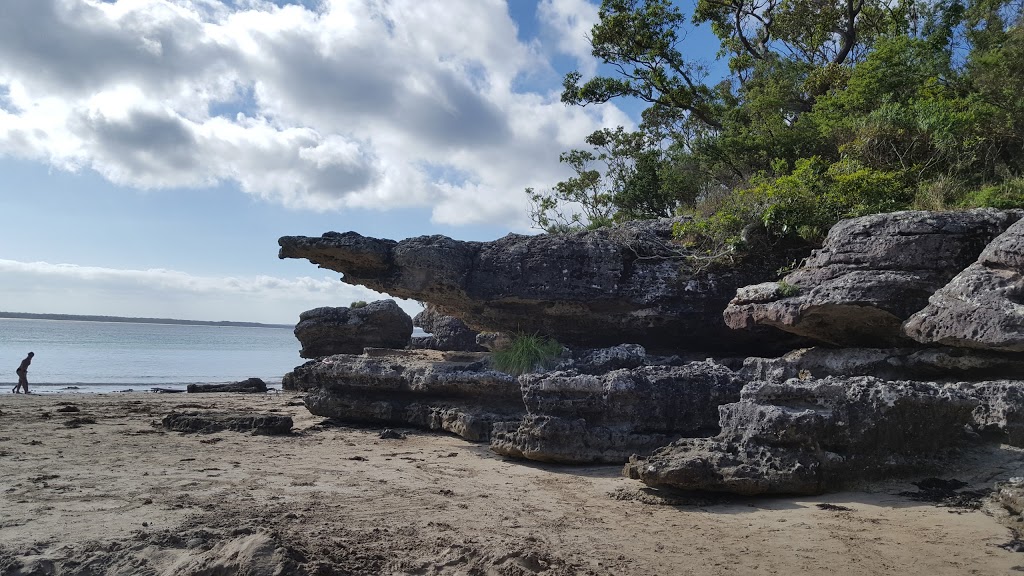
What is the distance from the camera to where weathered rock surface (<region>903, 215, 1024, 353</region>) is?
6594 millimetres

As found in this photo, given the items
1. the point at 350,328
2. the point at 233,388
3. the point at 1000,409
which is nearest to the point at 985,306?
the point at 1000,409

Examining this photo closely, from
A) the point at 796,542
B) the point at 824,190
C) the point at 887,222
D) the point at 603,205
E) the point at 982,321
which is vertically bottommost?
the point at 796,542

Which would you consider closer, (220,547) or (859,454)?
(220,547)

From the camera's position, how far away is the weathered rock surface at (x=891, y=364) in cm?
709

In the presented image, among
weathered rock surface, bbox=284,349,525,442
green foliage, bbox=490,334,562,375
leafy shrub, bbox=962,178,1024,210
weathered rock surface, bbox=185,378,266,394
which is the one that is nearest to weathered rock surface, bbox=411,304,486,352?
weathered rock surface, bbox=185,378,266,394

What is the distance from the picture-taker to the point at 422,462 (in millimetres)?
8625

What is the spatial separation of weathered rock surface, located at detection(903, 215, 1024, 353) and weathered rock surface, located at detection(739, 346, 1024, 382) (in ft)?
0.98

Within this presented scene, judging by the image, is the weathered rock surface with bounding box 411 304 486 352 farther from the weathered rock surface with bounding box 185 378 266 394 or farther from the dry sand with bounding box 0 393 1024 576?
the dry sand with bounding box 0 393 1024 576

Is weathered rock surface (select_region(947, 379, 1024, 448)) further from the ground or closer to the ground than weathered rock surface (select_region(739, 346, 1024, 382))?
closer to the ground

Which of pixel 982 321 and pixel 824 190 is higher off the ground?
pixel 824 190

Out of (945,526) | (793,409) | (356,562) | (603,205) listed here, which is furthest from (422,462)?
(603,205)

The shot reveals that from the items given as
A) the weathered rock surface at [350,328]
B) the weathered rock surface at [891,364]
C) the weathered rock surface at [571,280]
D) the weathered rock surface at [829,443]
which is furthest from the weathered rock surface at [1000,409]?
the weathered rock surface at [350,328]

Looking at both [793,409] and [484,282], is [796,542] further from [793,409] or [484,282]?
[484,282]

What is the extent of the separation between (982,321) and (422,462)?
689cm
